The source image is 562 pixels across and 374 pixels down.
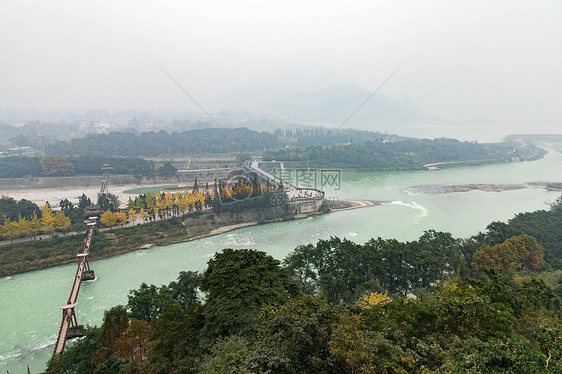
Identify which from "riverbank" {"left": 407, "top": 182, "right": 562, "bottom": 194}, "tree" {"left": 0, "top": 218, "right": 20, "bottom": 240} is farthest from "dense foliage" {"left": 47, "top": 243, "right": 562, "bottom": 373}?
"riverbank" {"left": 407, "top": 182, "right": 562, "bottom": 194}

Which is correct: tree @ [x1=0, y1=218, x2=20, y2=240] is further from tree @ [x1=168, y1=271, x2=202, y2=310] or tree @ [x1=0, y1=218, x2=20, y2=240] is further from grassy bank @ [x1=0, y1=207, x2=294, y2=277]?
tree @ [x1=168, y1=271, x2=202, y2=310]

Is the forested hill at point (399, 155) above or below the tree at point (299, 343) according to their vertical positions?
above

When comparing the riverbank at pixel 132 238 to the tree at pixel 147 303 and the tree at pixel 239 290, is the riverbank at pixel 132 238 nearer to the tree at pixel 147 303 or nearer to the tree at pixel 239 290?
the tree at pixel 147 303

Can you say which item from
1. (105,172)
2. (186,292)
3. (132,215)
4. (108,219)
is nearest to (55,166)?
(105,172)

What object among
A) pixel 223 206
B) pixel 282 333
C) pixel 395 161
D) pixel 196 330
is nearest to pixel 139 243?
pixel 223 206

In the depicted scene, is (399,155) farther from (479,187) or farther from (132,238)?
(132,238)

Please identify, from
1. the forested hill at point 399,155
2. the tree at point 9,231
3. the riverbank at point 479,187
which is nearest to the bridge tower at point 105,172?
the tree at point 9,231
